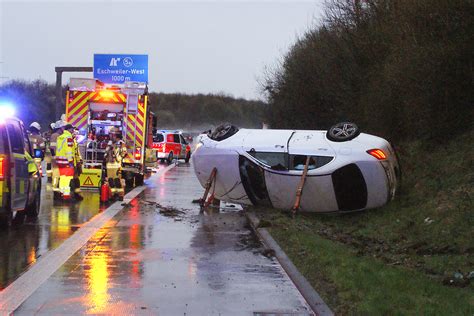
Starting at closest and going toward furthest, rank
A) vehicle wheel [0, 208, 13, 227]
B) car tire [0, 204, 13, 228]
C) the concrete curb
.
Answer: the concrete curb
car tire [0, 204, 13, 228]
vehicle wheel [0, 208, 13, 227]

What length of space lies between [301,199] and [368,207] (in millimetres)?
1327

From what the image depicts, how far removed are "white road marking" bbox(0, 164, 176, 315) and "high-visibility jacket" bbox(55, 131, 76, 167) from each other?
2.36m

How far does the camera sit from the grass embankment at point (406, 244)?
636 centimetres

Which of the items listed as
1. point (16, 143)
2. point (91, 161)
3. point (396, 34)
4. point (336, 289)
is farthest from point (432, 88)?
point (91, 161)

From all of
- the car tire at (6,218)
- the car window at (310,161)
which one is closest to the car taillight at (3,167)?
the car tire at (6,218)

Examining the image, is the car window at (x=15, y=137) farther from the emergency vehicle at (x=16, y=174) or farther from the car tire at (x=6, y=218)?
the car tire at (x=6, y=218)

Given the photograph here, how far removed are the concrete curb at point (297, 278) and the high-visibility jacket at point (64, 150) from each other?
5.40 meters

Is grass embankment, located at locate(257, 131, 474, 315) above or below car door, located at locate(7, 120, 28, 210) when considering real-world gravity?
below

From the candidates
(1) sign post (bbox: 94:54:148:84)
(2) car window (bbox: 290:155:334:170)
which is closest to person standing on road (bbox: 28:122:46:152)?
(2) car window (bbox: 290:155:334:170)

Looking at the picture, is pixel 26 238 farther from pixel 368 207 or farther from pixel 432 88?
pixel 432 88

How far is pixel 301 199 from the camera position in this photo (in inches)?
495

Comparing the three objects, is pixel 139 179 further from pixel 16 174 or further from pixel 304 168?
pixel 16 174

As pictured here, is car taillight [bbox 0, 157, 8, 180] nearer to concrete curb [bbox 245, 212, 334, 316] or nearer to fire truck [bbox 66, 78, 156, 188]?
concrete curb [bbox 245, 212, 334, 316]

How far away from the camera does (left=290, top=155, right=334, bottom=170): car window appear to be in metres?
12.3
